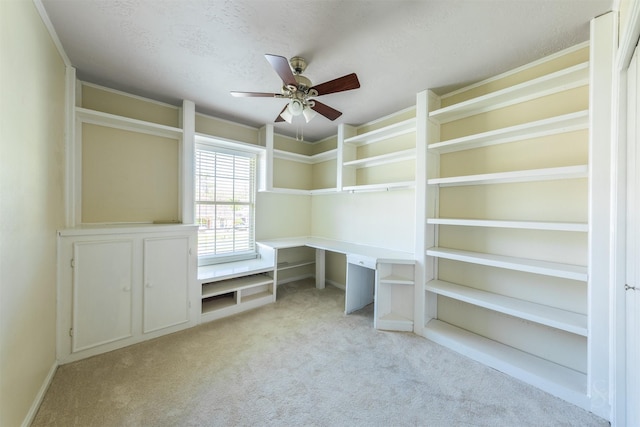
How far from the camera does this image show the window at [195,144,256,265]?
336cm

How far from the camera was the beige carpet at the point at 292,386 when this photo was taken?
1.55 meters

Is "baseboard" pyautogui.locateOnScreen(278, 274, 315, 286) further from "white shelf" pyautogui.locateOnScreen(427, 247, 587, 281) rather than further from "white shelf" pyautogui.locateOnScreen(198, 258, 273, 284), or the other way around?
"white shelf" pyautogui.locateOnScreen(427, 247, 587, 281)

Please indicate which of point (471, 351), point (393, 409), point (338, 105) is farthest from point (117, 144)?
point (471, 351)

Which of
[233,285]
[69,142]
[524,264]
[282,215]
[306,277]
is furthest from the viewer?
[306,277]

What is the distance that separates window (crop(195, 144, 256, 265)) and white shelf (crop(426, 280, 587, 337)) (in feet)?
9.23

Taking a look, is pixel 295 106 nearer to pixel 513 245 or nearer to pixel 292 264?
pixel 513 245

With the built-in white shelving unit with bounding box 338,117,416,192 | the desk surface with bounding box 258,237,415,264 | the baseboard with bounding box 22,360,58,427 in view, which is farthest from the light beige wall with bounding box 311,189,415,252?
the baseboard with bounding box 22,360,58,427

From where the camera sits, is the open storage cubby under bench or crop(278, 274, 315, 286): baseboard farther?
crop(278, 274, 315, 286): baseboard

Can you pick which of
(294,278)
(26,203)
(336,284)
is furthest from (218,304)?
(26,203)

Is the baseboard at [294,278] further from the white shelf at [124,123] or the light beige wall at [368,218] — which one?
the white shelf at [124,123]

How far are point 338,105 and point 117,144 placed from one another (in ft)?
8.58

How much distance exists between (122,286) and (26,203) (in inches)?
44.4

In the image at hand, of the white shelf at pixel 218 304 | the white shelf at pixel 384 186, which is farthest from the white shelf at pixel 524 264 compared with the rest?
the white shelf at pixel 218 304

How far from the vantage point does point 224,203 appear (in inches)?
141
